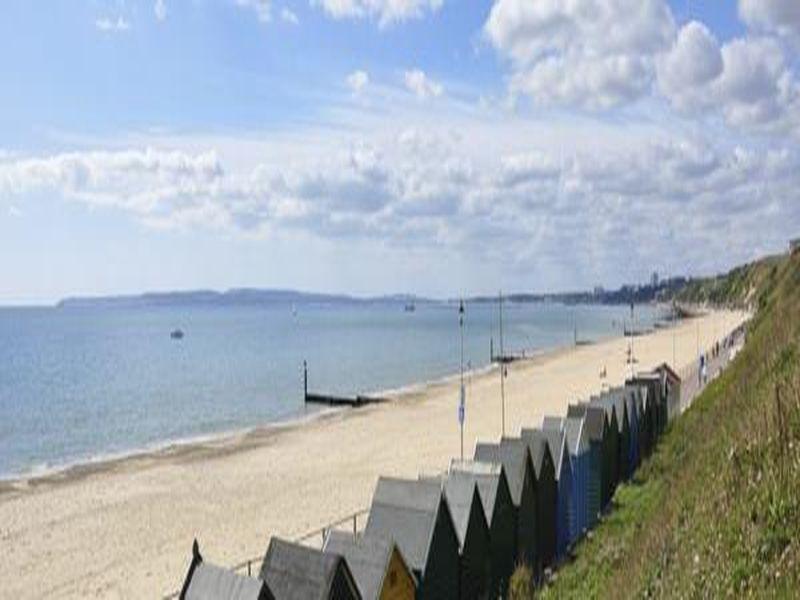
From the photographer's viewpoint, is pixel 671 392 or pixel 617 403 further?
→ pixel 671 392

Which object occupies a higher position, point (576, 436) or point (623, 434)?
point (576, 436)

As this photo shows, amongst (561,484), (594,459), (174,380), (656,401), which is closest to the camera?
(561,484)

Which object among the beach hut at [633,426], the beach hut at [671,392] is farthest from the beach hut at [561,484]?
the beach hut at [671,392]

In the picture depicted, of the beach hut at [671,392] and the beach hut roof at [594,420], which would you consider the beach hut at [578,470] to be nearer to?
the beach hut roof at [594,420]

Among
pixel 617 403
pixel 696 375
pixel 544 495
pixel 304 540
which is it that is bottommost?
pixel 304 540

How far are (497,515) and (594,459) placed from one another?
18.4 feet

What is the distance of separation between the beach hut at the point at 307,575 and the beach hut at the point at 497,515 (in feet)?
12.9

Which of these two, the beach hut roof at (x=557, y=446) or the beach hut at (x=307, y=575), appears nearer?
the beach hut at (x=307, y=575)

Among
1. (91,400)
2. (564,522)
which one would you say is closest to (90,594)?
(564,522)

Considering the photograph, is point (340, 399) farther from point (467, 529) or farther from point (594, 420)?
point (467, 529)

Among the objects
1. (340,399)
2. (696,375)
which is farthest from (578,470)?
(340,399)

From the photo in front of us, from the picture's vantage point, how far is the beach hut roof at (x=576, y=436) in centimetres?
1709

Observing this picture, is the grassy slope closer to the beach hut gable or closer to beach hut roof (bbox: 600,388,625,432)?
the beach hut gable

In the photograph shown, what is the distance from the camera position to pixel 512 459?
14406mm
